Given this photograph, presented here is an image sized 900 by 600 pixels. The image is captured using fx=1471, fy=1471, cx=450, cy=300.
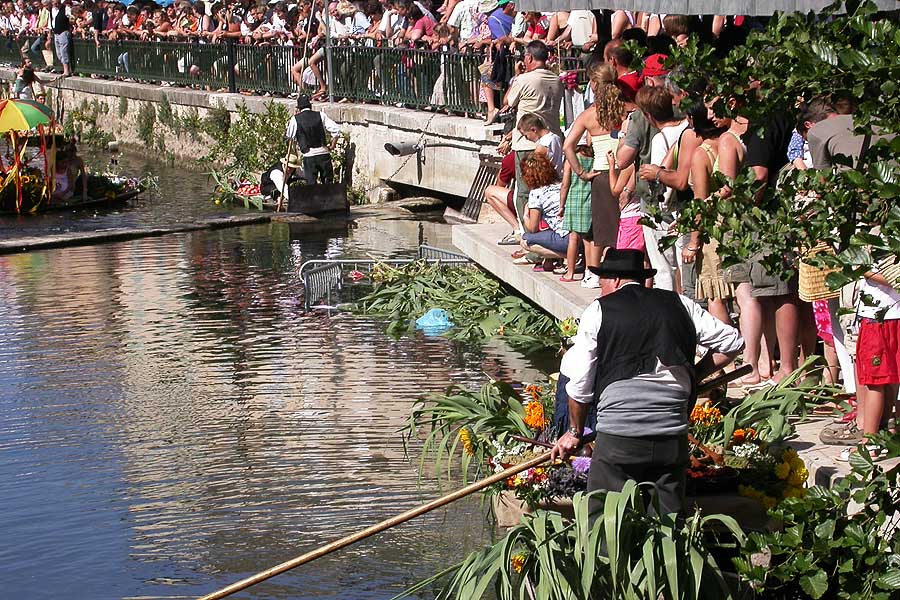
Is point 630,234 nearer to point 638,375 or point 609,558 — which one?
point 638,375

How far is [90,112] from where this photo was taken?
34.5 metres

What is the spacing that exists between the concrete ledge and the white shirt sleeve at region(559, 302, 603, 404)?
4131mm

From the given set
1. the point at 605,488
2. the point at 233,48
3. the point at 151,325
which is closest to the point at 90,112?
the point at 233,48

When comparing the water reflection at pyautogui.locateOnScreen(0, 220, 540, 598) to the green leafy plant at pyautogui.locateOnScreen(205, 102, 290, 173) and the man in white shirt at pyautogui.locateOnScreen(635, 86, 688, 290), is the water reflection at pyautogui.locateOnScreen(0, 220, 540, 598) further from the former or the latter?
the green leafy plant at pyautogui.locateOnScreen(205, 102, 290, 173)

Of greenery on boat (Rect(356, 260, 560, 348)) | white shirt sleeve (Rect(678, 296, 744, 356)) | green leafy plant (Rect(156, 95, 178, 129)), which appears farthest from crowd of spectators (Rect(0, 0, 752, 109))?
white shirt sleeve (Rect(678, 296, 744, 356))

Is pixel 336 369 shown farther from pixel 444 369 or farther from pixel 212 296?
pixel 212 296

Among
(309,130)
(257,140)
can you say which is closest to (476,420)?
(309,130)

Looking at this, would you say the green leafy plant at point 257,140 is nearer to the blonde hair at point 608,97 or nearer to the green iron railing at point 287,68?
the green iron railing at point 287,68

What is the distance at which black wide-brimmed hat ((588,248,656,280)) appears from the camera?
593 cm

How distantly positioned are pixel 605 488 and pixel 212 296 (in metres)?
9.50

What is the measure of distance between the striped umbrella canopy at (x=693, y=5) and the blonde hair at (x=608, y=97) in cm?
147

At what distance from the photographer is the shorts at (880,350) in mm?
6406

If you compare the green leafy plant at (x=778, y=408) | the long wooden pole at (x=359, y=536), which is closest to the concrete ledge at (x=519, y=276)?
the green leafy plant at (x=778, y=408)

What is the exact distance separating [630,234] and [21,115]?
13.8 m
